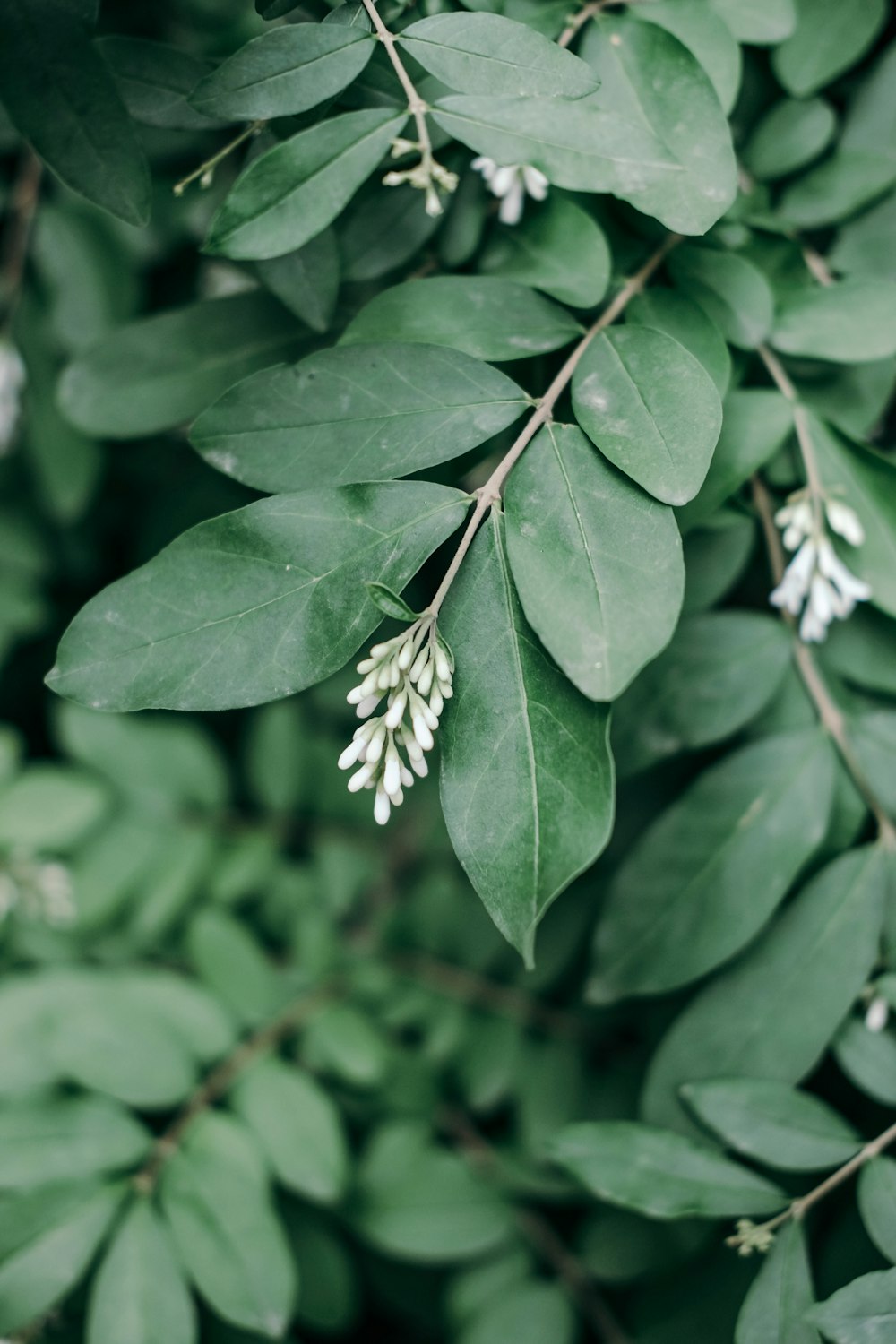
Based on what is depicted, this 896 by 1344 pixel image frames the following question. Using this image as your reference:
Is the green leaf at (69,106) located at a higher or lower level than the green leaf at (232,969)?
higher

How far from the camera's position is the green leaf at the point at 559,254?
114 cm

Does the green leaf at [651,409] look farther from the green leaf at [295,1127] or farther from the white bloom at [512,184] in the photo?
the green leaf at [295,1127]

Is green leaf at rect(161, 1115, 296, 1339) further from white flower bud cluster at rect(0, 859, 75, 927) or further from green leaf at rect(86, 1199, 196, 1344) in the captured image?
white flower bud cluster at rect(0, 859, 75, 927)

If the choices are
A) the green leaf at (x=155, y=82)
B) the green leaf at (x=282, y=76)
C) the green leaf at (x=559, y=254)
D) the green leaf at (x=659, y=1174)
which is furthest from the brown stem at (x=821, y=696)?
the green leaf at (x=155, y=82)

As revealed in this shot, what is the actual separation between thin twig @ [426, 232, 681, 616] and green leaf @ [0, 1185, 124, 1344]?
3.40 feet

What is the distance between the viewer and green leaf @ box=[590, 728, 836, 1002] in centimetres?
131

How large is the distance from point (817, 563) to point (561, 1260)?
51.5 inches

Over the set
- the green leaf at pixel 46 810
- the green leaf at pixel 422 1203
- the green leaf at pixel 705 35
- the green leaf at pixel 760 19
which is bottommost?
the green leaf at pixel 422 1203

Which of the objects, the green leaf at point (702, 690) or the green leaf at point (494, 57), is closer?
the green leaf at point (494, 57)

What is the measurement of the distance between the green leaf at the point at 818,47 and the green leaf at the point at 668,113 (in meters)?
0.21

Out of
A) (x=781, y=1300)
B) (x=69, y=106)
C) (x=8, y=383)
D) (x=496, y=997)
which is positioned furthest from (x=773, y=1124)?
(x=8, y=383)

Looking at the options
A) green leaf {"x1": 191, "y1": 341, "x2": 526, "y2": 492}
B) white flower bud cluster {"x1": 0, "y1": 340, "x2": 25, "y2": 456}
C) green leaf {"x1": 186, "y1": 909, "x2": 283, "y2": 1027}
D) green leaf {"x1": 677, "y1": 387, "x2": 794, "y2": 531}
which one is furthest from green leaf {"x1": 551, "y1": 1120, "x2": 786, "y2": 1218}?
white flower bud cluster {"x1": 0, "y1": 340, "x2": 25, "y2": 456}

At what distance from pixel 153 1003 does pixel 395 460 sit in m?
1.10

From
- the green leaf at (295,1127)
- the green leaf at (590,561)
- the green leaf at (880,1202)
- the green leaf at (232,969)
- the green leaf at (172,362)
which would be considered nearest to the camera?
the green leaf at (590,561)
